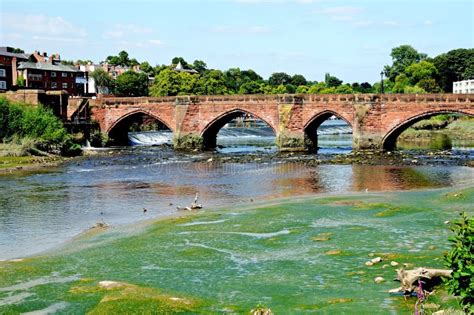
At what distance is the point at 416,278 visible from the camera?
65.4ft

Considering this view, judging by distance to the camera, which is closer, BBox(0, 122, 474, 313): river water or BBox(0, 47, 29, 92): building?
BBox(0, 122, 474, 313): river water

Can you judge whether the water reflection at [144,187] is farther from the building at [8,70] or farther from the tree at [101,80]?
the tree at [101,80]

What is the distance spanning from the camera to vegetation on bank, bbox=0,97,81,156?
256 ft

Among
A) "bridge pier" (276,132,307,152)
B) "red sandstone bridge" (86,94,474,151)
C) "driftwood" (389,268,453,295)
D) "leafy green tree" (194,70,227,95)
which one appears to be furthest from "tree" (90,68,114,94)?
"driftwood" (389,268,453,295)

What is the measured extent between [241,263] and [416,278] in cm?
812

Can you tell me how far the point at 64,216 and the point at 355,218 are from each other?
18.7m

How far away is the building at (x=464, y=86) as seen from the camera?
176 m

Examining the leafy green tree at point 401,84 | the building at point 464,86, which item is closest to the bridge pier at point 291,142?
the leafy green tree at point 401,84

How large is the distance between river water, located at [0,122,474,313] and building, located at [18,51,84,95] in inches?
2835

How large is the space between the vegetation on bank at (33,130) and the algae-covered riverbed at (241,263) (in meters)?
46.7

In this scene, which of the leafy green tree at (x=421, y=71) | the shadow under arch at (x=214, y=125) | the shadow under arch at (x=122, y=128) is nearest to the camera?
the shadow under arch at (x=214, y=125)

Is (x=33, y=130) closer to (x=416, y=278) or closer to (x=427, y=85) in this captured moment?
(x=416, y=278)

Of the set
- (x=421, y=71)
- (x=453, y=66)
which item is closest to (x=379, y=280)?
(x=421, y=71)

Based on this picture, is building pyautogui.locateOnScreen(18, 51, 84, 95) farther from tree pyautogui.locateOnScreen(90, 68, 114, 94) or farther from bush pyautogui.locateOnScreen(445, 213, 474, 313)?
bush pyautogui.locateOnScreen(445, 213, 474, 313)
